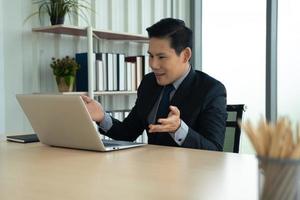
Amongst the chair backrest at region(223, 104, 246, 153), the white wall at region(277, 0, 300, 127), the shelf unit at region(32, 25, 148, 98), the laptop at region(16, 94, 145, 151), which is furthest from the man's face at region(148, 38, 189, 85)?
the white wall at region(277, 0, 300, 127)

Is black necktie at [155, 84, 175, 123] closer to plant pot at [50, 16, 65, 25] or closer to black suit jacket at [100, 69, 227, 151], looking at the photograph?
black suit jacket at [100, 69, 227, 151]

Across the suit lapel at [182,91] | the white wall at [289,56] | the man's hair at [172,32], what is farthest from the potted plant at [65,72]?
the white wall at [289,56]

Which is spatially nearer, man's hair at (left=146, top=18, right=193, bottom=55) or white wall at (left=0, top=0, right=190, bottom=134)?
man's hair at (left=146, top=18, right=193, bottom=55)

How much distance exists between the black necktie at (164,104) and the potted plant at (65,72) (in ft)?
3.82

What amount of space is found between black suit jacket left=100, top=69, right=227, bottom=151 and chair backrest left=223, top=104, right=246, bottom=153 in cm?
15

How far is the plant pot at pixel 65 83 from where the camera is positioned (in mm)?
2998

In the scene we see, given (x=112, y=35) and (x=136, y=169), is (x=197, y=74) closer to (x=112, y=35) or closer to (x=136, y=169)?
(x=136, y=169)

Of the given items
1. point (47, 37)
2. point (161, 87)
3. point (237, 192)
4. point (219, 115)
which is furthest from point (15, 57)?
point (237, 192)

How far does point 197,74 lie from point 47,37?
1.54 meters

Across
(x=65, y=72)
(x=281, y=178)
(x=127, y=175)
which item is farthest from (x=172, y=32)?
(x=281, y=178)

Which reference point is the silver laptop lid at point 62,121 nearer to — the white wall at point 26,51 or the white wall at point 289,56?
the white wall at point 26,51

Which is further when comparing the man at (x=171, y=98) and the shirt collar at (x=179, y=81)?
the shirt collar at (x=179, y=81)

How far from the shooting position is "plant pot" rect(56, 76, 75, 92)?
3.00 metres

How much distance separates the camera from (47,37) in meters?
3.12
